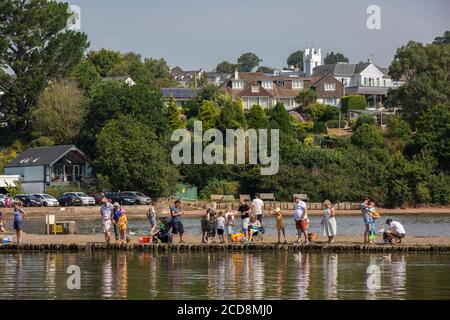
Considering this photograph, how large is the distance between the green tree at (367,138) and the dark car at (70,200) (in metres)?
30.0

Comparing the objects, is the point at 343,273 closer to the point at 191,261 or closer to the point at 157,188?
the point at 191,261

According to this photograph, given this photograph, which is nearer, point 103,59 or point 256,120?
point 256,120

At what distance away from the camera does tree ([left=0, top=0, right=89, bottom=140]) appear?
112 m

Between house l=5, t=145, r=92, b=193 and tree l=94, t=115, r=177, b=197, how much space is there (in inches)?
254

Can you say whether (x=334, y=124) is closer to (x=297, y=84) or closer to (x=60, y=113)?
(x=60, y=113)

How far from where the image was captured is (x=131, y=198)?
90.5 m

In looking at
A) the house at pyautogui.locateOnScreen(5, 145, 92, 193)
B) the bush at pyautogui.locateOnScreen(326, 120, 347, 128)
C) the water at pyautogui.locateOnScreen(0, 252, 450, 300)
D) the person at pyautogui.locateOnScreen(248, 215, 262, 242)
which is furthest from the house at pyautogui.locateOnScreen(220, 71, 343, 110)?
the water at pyautogui.locateOnScreen(0, 252, 450, 300)

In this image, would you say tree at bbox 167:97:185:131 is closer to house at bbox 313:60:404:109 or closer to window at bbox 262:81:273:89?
window at bbox 262:81:273:89

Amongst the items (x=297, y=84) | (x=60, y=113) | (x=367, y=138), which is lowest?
(x=367, y=138)

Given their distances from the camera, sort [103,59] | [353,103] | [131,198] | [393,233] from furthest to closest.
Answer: [103,59]
[353,103]
[131,198]
[393,233]

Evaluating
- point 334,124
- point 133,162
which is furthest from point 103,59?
point 133,162

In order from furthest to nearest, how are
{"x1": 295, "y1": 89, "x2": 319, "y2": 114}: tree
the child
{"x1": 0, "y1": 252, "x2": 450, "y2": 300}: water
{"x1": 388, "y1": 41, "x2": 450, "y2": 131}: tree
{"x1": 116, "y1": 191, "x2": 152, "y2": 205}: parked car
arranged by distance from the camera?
{"x1": 295, "y1": 89, "x2": 319, "y2": 114}: tree < {"x1": 388, "y1": 41, "x2": 450, "y2": 131}: tree < {"x1": 116, "y1": 191, "x2": 152, "y2": 205}: parked car < the child < {"x1": 0, "y1": 252, "x2": 450, "y2": 300}: water

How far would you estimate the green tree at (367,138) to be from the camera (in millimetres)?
106062

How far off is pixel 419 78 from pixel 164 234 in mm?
81315
